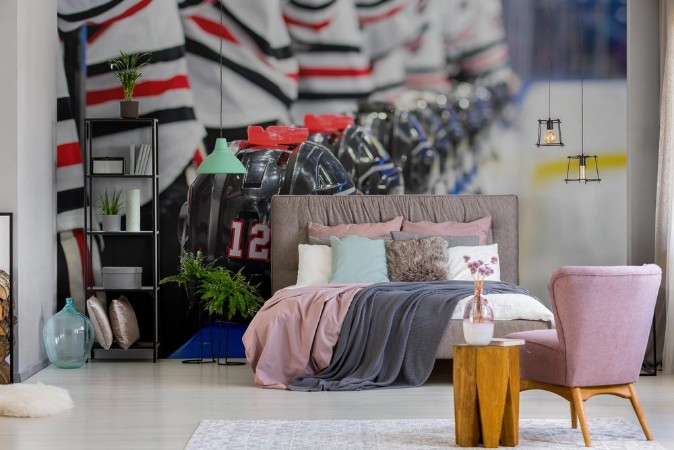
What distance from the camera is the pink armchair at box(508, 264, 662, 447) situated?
16.1 ft

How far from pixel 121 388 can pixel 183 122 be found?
8.44ft

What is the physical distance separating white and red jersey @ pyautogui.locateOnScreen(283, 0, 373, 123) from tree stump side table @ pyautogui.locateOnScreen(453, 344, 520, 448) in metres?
4.05

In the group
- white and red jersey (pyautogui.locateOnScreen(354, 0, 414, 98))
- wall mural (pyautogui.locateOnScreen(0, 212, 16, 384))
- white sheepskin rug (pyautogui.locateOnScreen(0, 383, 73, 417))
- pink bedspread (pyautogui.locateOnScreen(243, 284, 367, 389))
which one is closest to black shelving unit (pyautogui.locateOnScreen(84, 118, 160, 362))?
wall mural (pyautogui.locateOnScreen(0, 212, 16, 384))

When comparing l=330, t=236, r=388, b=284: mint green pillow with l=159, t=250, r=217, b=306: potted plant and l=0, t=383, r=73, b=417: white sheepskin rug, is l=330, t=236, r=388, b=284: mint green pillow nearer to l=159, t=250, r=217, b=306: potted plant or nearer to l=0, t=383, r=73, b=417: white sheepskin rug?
l=159, t=250, r=217, b=306: potted plant

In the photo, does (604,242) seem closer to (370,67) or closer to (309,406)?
(370,67)

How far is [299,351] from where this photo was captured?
684 cm

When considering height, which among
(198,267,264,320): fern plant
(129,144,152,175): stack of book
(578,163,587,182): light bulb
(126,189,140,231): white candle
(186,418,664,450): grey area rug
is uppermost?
(129,144,152,175): stack of book

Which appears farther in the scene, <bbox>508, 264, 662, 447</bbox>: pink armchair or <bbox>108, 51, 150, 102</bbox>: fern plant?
<bbox>108, 51, 150, 102</bbox>: fern plant

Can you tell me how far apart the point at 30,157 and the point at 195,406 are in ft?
8.40

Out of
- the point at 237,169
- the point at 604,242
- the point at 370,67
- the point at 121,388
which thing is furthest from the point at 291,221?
the point at 604,242

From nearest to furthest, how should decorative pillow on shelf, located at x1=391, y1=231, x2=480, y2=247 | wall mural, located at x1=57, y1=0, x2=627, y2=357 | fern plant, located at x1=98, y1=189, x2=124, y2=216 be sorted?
decorative pillow on shelf, located at x1=391, y1=231, x2=480, y2=247, fern plant, located at x1=98, y1=189, x2=124, y2=216, wall mural, located at x1=57, y1=0, x2=627, y2=357

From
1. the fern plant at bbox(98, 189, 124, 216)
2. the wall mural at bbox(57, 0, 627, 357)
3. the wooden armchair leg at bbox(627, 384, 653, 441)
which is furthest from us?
the wall mural at bbox(57, 0, 627, 357)

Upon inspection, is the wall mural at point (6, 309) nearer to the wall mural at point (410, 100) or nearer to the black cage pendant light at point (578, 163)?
the wall mural at point (410, 100)

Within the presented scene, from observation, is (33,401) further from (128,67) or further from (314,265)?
(128,67)
